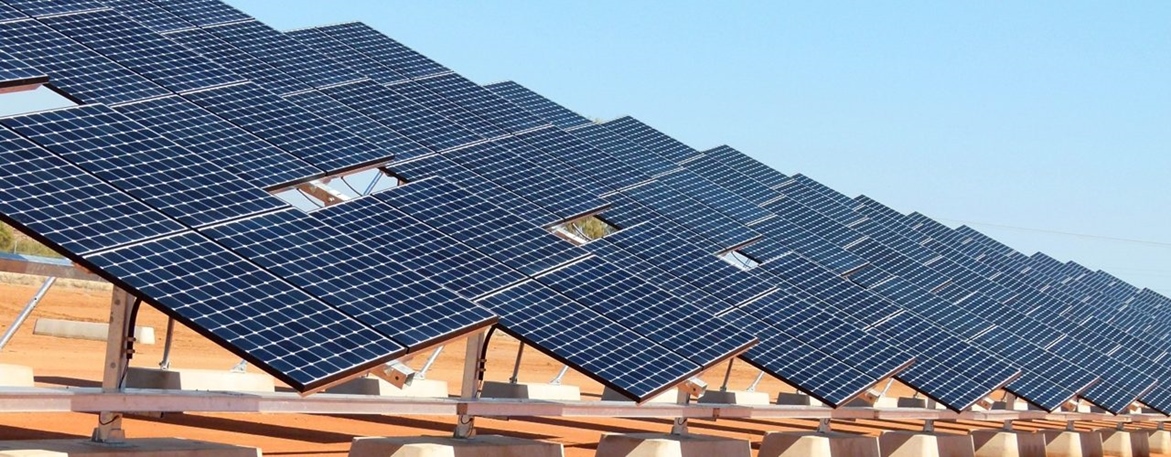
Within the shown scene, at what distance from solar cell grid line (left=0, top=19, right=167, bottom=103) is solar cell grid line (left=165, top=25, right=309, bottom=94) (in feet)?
14.6

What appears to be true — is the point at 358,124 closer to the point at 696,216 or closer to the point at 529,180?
the point at 529,180

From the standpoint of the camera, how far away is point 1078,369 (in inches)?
1513

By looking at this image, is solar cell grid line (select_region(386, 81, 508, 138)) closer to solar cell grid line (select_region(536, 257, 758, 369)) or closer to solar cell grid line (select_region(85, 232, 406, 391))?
solar cell grid line (select_region(536, 257, 758, 369))

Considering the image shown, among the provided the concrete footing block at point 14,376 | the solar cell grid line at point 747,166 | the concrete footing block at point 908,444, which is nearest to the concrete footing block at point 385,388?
the concrete footing block at point 14,376

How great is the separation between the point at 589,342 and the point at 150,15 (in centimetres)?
1337

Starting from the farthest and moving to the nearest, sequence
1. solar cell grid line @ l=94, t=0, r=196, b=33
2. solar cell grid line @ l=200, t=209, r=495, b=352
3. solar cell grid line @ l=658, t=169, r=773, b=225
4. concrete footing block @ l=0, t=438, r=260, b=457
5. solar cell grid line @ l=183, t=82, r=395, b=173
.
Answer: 1. solar cell grid line @ l=658, t=169, r=773, b=225
2. solar cell grid line @ l=94, t=0, r=196, b=33
3. solar cell grid line @ l=183, t=82, r=395, b=173
4. solar cell grid line @ l=200, t=209, r=495, b=352
5. concrete footing block @ l=0, t=438, r=260, b=457

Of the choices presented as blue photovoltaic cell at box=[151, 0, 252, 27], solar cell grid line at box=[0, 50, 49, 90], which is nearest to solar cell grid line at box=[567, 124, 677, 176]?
blue photovoltaic cell at box=[151, 0, 252, 27]

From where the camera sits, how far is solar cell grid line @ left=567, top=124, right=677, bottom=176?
3865 cm

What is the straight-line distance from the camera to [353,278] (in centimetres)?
1662

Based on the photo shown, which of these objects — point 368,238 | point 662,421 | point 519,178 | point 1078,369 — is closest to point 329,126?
point 519,178

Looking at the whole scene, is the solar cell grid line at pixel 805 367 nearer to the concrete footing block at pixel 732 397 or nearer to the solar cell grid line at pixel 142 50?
the concrete footing block at pixel 732 397

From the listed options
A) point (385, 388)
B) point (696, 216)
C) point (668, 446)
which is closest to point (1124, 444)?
point (696, 216)

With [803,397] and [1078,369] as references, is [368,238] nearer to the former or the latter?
[803,397]

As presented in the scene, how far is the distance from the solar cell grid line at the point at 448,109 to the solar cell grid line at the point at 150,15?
4.71 meters
